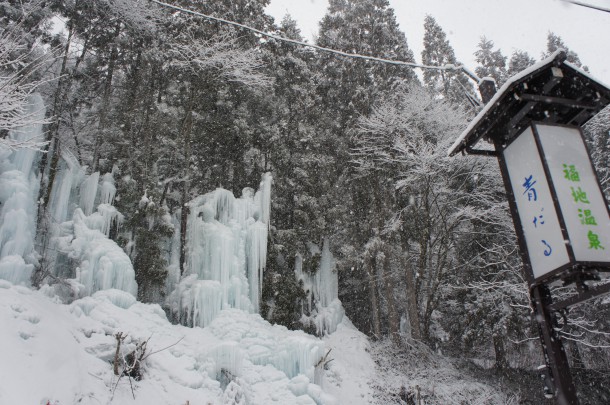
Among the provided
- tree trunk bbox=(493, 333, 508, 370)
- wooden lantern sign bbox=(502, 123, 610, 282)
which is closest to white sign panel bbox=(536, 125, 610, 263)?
wooden lantern sign bbox=(502, 123, 610, 282)

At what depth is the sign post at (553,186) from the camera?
3385mm

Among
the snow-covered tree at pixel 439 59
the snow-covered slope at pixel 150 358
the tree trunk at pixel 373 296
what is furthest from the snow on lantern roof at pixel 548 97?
the snow-covered tree at pixel 439 59

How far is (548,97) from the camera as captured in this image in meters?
4.04

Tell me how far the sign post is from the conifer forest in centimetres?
693

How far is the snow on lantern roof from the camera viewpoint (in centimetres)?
394

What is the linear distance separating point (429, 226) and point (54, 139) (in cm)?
1192

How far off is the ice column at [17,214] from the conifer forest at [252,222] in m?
0.05

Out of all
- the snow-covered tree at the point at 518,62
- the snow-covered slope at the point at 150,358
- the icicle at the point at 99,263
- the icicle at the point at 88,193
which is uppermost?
the snow-covered tree at the point at 518,62

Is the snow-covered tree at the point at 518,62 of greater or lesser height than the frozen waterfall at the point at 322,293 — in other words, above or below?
above

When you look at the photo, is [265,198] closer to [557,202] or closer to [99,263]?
[99,263]

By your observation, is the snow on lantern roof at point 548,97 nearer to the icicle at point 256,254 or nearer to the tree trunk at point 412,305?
the icicle at point 256,254

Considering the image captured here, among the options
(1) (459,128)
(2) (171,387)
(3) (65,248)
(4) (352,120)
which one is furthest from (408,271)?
(3) (65,248)

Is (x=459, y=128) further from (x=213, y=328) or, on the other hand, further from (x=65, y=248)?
(x=65, y=248)

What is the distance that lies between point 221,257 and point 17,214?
16.1ft
